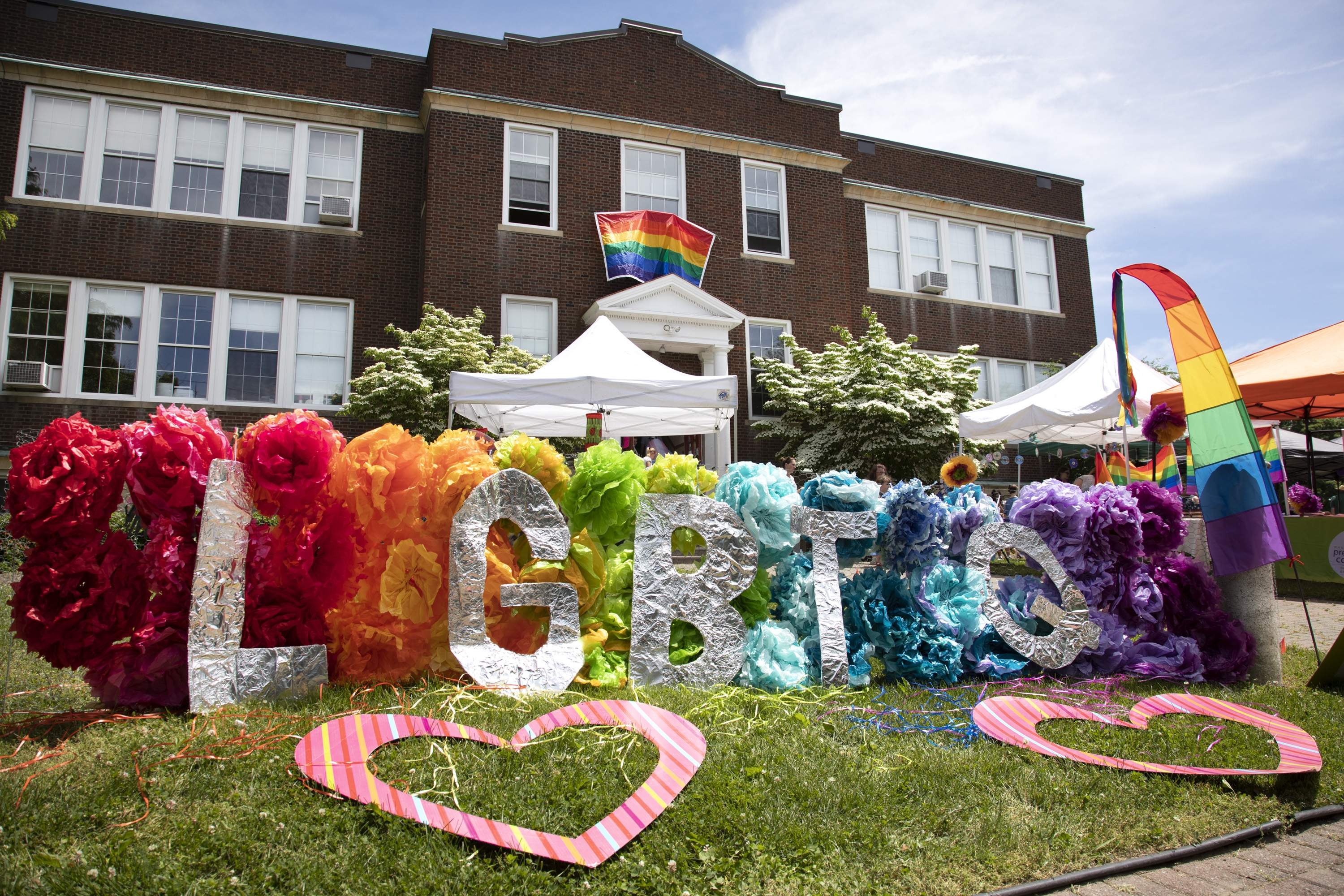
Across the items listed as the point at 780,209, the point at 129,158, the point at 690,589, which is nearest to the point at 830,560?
the point at 690,589

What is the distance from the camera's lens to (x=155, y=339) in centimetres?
1259

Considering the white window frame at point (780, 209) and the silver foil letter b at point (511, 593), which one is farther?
the white window frame at point (780, 209)

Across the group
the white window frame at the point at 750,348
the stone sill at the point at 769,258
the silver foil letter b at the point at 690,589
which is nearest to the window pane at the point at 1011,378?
the white window frame at the point at 750,348

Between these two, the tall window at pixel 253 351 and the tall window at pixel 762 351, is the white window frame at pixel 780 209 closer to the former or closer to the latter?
the tall window at pixel 762 351

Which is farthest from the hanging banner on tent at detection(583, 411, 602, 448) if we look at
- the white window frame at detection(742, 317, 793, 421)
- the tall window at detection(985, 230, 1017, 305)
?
the tall window at detection(985, 230, 1017, 305)

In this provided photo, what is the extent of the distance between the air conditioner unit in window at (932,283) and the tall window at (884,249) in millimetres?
494

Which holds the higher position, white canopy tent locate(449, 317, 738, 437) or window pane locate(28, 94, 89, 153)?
window pane locate(28, 94, 89, 153)

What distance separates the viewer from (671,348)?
14188mm

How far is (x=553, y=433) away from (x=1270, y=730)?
28.4 feet

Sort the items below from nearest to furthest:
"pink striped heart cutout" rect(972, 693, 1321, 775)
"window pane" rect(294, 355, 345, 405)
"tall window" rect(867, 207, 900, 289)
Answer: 1. "pink striped heart cutout" rect(972, 693, 1321, 775)
2. "window pane" rect(294, 355, 345, 405)
3. "tall window" rect(867, 207, 900, 289)

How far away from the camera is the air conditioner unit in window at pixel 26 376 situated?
1193 cm

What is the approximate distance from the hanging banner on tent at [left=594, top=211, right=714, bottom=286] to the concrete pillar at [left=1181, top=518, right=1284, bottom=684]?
34.4 feet

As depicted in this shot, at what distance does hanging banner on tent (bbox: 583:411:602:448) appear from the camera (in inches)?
Answer: 388

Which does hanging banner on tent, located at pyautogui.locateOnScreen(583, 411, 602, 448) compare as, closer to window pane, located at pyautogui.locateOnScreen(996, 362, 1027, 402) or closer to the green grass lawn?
the green grass lawn
